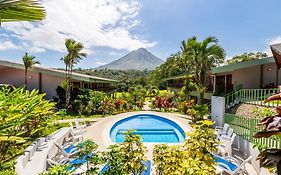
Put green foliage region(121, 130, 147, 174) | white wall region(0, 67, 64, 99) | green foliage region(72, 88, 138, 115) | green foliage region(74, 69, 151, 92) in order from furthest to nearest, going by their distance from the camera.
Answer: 1. green foliage region(74, 69, 151, 92)
2. white wall region(0, 67, 64, 99)
3. green foliage region(72, 88, 138, 115)
4. green foliage region(121, 130, 147, 174)

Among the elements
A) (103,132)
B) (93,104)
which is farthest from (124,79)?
(103,132)

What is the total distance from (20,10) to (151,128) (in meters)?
15.2

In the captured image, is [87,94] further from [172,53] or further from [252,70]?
[172,53]

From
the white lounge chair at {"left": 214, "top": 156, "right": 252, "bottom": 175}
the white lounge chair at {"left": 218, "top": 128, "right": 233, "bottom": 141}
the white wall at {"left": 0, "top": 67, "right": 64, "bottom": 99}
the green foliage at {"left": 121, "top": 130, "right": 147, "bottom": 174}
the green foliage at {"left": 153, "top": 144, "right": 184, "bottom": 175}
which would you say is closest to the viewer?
the green foliage at {"left": 153, "top": 144, "right": 184, "bottom": 175}

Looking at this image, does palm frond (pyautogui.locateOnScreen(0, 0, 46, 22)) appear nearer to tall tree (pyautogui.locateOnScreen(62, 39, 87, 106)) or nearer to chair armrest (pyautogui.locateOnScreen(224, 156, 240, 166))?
chair armrest (pyautogui.locateOnScreen(224, 156, 240, 166))

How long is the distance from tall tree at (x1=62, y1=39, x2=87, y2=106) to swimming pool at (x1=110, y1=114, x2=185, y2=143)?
7.05 meters

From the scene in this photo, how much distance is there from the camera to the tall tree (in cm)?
1852

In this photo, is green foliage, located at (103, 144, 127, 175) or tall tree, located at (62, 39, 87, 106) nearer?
green foliage, located at (103, 144, 127, 175)

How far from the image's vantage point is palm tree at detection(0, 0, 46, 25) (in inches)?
52.7

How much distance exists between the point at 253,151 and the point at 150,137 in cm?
718

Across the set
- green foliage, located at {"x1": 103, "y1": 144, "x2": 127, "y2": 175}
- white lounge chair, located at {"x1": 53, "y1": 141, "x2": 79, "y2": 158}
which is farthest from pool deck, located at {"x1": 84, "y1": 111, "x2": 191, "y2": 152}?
green foliage, located at {"x1": 103, "y1": 144, "x2": 127, "y2": 175}

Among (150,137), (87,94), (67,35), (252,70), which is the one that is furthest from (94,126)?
(252,70)

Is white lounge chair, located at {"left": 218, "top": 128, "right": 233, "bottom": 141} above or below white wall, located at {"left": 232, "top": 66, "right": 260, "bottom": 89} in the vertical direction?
below

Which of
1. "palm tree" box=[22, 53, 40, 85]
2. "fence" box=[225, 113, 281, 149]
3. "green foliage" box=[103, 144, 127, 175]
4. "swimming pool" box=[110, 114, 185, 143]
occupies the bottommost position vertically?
"swimming pool" box=[110, 114, 185, 143]
